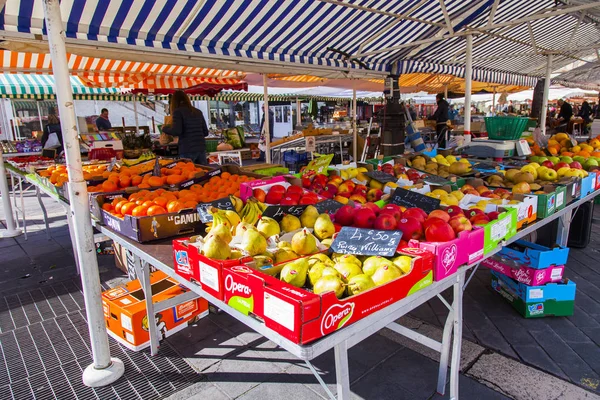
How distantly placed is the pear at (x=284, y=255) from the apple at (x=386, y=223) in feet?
1.64

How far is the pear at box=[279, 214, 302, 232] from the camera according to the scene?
88.1 inches

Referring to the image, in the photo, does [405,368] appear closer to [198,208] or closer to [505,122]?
[198,208]

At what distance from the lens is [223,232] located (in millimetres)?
1949

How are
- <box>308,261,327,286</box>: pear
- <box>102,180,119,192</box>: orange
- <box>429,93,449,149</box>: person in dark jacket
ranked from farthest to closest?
<box>429,93,449,149</box>: person in dark jacket → <box>102,180,119,192</box>: orange → <box>308,261,327,286</box>: pear

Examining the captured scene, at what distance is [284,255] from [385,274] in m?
0.52

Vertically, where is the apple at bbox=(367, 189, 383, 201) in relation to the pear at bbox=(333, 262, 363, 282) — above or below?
above

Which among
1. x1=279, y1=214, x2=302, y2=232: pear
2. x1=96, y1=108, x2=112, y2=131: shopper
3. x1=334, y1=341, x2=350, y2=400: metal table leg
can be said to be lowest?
x1=334, y1=341, x2=350, y2=400: metal table leg

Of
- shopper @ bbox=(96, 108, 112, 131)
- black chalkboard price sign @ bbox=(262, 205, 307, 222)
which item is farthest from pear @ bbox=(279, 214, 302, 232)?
shopper @ bbox=(96, 108, 112, 131)

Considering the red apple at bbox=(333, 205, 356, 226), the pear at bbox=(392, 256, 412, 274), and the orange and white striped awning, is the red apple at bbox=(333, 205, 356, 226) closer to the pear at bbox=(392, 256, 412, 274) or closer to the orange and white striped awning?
the pear at bbox=(392, 256, 412, 274)

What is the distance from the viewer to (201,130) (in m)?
5.70

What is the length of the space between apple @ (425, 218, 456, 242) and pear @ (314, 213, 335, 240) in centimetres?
51

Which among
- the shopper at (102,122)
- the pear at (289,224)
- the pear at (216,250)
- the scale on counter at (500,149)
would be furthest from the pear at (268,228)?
the shopper at (102,122)

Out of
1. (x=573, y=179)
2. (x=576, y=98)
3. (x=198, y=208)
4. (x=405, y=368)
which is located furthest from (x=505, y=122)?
(x=576, y=98)

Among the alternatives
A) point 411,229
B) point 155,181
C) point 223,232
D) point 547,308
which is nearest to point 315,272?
point 223,232
